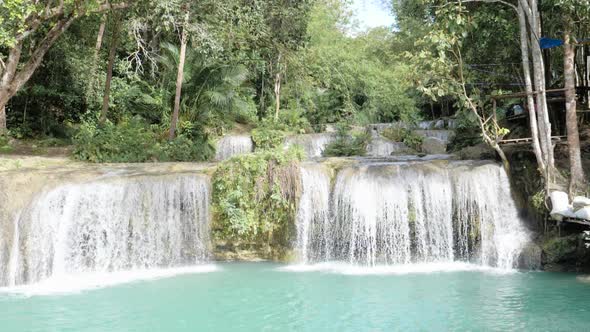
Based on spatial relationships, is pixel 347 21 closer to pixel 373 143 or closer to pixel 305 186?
pixel 373 143

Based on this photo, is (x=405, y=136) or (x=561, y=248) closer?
(x=561, y=248)

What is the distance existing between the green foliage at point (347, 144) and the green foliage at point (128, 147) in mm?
4176

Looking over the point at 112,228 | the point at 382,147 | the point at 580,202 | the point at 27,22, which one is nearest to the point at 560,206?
the point at 580,202

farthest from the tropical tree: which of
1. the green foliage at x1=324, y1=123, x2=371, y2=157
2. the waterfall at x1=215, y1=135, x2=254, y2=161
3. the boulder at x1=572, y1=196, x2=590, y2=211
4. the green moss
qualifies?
the green moss

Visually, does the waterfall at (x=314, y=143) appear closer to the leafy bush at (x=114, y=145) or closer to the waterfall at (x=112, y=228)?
the leafy bush at (x=114, y=145)

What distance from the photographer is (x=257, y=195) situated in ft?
35.7

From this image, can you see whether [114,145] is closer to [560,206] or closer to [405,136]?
[405,136]

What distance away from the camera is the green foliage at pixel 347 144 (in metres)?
18.0

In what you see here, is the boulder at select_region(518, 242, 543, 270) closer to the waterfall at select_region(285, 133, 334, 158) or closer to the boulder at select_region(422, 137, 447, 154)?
the boulder at select_region(422, 137, 447, 154)

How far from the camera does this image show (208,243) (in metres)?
10.9

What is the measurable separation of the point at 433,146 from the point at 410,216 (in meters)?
8.48

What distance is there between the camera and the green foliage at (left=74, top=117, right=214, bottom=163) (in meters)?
15.0

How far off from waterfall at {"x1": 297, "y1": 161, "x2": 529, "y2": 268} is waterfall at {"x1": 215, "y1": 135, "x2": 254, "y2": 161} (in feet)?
27.7

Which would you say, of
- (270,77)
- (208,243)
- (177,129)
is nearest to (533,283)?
(208,243)
